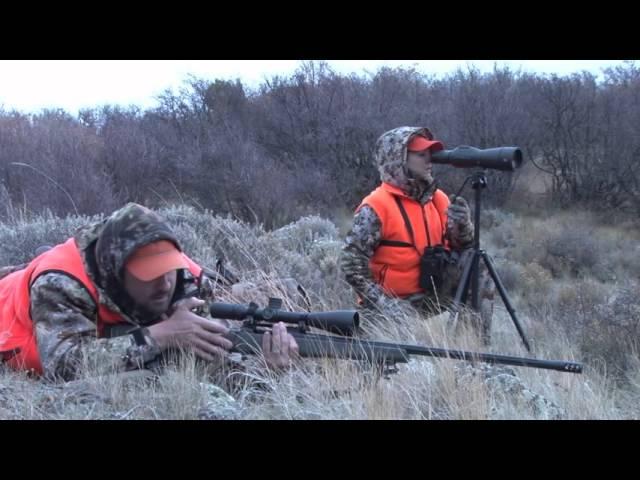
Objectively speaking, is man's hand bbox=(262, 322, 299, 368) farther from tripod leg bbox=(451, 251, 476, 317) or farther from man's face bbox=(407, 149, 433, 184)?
man's face bbox=(407, 149, 433, 184)

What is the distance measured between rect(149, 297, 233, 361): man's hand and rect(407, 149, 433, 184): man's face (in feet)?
9.34

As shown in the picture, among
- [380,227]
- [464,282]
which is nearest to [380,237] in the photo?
[380,227]

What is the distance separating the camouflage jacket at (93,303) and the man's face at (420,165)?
2.81 m

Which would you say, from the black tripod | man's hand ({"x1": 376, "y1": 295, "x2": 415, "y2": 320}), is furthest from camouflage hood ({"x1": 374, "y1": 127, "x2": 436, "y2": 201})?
man's hand ({"x1": 376, "y1": 295, "x2": 415, "y2": 320})

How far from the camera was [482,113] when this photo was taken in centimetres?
2070

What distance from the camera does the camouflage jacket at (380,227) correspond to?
623 cm

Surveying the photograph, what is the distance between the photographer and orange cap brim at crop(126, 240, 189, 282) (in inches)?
157

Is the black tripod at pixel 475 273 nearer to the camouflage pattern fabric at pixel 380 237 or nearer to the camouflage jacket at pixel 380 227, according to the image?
the camouflage pattern fabric at pixel 380 237

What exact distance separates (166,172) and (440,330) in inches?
440

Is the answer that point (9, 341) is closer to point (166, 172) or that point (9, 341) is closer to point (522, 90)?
point (166, 172)

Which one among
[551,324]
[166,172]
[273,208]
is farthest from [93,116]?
[551,324]

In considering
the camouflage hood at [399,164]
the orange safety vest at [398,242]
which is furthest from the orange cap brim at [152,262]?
the camouflage hood at [399,164]

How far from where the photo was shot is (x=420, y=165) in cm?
645

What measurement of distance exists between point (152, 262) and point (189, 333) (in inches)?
15.8
